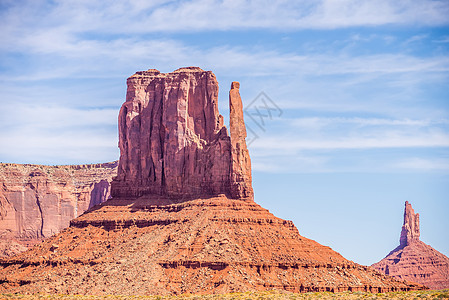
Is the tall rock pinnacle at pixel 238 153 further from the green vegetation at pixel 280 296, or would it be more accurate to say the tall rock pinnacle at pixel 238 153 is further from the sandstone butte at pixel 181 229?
→ the green vegetation at pixel 280 296

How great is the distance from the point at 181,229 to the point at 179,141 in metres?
18.0

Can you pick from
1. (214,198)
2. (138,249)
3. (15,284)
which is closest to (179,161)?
(214,198)

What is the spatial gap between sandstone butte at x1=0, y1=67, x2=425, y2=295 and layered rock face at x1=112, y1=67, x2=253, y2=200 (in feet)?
0.48

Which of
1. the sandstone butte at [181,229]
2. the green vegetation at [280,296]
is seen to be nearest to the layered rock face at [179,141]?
the sandstone butte at [181,229]

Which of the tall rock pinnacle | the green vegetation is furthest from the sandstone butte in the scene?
the green vegetation

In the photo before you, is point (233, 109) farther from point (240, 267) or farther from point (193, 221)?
point (240, 267)

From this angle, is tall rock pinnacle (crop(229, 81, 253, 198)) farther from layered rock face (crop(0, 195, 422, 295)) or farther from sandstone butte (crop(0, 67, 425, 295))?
layered rock face (crop(0, 195, 422, 295))

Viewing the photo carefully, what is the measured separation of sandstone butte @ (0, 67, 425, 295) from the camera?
14525 cm

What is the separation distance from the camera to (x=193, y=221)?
159 metres

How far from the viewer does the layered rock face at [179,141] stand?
16600 centimetres

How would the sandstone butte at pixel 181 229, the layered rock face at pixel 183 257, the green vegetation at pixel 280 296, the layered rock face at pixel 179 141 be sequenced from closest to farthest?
the green vegetation at pixel 280 296 < the layered rock face at pixel 183 257 < the sandstone butte at pixel 181 229 < the layered rock face at pixel 179 141

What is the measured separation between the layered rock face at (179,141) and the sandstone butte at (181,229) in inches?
5.8

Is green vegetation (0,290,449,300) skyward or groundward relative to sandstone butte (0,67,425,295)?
groundward

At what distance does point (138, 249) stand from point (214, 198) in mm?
15173
